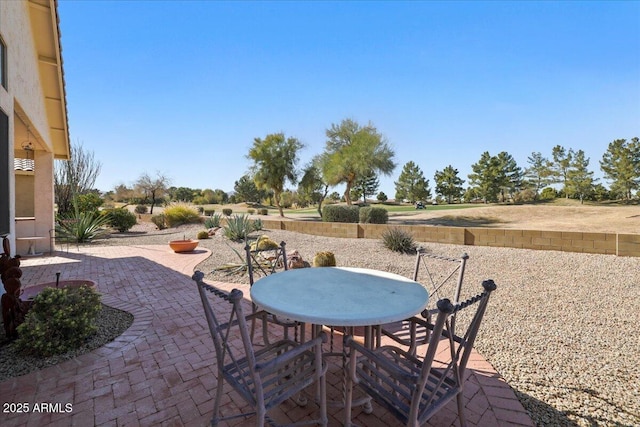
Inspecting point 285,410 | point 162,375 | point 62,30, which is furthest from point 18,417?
point 62,30

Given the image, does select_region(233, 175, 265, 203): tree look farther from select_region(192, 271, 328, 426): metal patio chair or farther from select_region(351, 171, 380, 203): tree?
select_region(192, 271, 328, 426): metal patio chair

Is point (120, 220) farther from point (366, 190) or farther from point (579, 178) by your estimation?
point (579, 178)

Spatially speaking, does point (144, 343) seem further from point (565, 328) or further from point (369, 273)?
point (565, 328)

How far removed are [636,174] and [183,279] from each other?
54.1 metres

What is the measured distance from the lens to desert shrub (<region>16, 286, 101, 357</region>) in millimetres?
2689

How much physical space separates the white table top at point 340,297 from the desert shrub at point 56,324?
211cm

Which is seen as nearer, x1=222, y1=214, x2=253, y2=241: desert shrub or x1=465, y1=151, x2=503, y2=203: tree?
x1=222, y1=214, x2=253, y2=241: desert shrub

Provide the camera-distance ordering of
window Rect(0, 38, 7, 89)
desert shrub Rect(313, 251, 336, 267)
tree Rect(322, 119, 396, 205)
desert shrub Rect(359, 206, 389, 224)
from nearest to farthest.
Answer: window Rect(0, 38, 7, 89) < desert shrub Rect(313, 251, 336, 267) < desert shrub Rect(359, 206, 389, 224) < tree Rect(322, 119, 396, 205)

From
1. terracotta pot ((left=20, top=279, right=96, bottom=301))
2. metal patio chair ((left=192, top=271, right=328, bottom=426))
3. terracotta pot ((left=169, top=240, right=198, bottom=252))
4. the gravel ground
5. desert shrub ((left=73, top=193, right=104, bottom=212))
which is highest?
desert shrub ((left=73, top=193, right=104, bottom=212))

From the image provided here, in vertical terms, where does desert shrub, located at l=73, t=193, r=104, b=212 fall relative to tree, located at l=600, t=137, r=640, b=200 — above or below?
below

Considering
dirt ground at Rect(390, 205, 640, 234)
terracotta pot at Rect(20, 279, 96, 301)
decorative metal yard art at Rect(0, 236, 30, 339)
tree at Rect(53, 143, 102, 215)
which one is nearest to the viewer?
decorative metal yard art at Rect(0, 236, 30, 339)

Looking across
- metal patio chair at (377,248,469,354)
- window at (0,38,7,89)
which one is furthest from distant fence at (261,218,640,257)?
window at (0,38,7,89)

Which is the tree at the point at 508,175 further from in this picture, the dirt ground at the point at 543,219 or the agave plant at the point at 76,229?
the agave plant at the point at 76,229

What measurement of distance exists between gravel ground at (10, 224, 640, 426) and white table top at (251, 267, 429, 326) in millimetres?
1232
